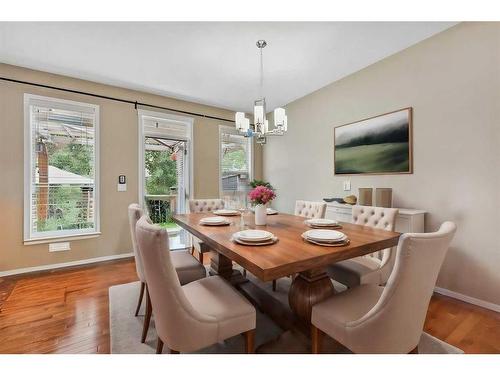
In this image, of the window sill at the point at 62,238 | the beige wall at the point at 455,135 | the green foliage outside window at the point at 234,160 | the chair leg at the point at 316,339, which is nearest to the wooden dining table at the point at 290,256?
the chair leg at the point at 316,339

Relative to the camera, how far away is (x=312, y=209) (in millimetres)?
2625

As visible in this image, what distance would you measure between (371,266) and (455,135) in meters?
1.59

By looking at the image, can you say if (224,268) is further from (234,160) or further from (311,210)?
(234,160)

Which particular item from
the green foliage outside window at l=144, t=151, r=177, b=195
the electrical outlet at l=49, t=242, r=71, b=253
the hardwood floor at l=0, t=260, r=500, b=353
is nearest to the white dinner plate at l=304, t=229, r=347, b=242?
the hardwood floor at l=0, t=260, r=500, b=353

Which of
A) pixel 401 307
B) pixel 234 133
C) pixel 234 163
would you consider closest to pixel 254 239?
pixel 401 307

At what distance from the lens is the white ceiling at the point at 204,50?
85.7 inches

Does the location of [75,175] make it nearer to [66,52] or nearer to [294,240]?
[66,52]

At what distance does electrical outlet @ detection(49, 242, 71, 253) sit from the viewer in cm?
301

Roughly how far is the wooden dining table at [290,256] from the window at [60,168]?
6.23 feet

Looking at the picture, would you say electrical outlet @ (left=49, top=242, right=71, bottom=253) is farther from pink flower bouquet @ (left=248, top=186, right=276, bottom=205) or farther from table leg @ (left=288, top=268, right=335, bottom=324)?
table leg @ (left=288, top=268, right=335, bottom=324)

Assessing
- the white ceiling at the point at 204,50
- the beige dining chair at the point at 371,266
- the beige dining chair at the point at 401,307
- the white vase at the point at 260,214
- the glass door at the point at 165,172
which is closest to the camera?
the beige dining chair at the point at 401,307

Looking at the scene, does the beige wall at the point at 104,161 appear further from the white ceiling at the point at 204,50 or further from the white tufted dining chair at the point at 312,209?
the white tufted dining chair at the point at 312,209

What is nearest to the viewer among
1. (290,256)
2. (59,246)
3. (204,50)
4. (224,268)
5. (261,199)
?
(290,256)
